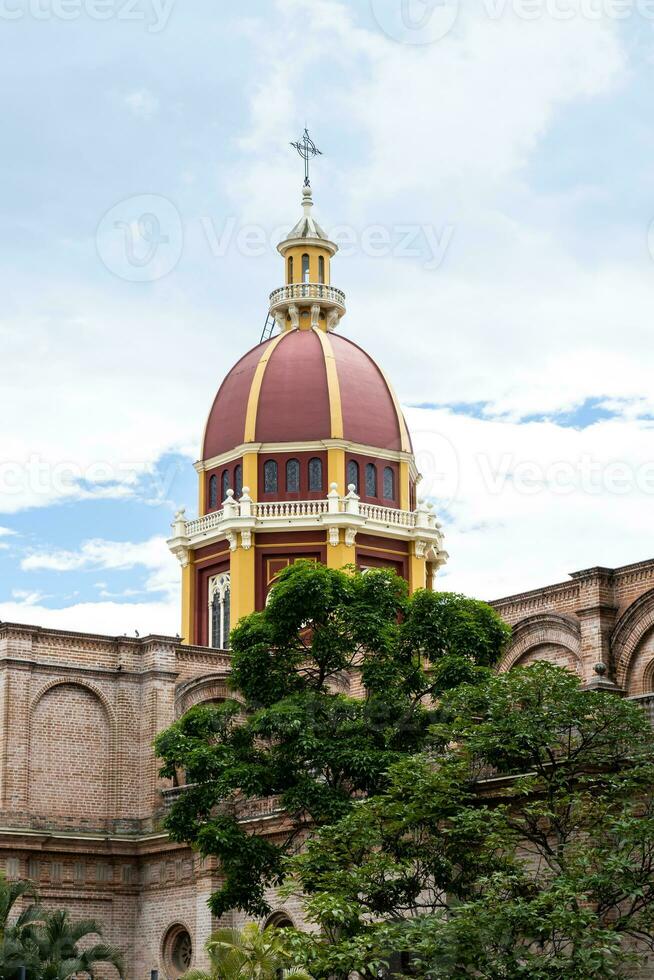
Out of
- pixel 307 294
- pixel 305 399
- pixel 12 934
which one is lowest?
pixel 12 934

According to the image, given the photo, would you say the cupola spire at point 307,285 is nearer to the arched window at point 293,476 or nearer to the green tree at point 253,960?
the arched window at point 293,476

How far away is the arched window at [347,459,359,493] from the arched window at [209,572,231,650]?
5.92 meters

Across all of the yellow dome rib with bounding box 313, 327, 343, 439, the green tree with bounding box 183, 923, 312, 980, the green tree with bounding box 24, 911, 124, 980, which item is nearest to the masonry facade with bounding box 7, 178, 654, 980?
the yellow dome rib with bounding box 313, 327, 343, 439

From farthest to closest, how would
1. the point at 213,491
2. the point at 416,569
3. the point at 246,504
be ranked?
the point at 213,491
the point at 416,569
the point at 246,504

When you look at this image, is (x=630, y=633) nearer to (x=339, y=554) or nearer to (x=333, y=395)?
(x=339, y=554)

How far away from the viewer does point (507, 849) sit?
26.8m

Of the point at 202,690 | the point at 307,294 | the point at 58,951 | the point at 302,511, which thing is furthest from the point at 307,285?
the point at 58,951

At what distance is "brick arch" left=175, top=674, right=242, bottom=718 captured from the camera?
4934 centimetres

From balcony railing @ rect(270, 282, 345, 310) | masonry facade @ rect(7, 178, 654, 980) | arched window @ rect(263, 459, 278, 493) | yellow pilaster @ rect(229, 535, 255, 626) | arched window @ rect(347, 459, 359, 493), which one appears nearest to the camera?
masonry facade @ rect(7, 178, 654, 980)

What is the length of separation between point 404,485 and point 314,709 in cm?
3344

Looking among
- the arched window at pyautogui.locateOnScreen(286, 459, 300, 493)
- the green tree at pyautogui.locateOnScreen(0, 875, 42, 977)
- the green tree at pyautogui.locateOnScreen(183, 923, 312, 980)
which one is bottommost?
the green tree at pyautogui.locateOnScreen(183, 923, 312, 980)

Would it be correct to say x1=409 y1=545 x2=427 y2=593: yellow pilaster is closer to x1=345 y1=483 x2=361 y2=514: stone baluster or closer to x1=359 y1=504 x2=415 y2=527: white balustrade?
x1=359 y1=504 x2=415 y2=527: white balustrade

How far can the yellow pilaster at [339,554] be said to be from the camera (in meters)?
62.9

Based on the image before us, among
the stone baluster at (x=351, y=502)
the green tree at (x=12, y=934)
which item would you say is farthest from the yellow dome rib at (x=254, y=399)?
the green tree at (x=12, y=934)
